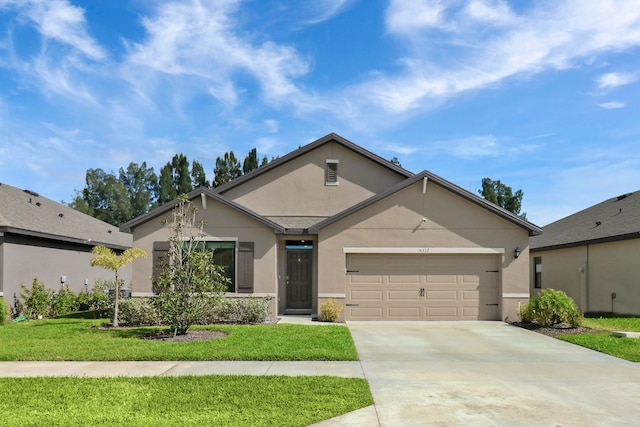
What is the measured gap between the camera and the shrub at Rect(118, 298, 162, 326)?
47.3 feet

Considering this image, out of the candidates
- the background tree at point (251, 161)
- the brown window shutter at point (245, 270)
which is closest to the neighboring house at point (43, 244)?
the brown window shutter at point (245, 270)

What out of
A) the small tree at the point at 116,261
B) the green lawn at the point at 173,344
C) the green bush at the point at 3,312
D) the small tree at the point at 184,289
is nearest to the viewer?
the green lawn at the point at 173,344

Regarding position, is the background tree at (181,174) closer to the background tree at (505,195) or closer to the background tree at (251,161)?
the background tree at (251,161)

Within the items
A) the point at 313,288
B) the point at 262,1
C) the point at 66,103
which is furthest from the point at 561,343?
the point at 66,103

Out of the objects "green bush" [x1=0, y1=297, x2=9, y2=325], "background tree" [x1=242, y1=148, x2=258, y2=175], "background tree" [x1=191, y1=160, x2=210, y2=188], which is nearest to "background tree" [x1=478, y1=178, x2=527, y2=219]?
"background tree" [x1=242, y1=148, x2=258, y2=175]

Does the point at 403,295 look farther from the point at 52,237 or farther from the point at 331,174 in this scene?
the point at 52,237

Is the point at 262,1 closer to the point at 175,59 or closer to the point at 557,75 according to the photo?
the point at 175,59

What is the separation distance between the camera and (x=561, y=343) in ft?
38.6

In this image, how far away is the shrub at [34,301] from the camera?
16094 mm

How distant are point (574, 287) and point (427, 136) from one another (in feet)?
29.7

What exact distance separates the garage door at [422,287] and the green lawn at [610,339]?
3.12 m

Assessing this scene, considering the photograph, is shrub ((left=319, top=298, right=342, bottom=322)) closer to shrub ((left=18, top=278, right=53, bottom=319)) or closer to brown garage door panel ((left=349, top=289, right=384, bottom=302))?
brown garage door panel ((left=349, top=289, right=384, bottom=302))

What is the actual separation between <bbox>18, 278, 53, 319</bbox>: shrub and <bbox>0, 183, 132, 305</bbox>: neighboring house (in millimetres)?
293

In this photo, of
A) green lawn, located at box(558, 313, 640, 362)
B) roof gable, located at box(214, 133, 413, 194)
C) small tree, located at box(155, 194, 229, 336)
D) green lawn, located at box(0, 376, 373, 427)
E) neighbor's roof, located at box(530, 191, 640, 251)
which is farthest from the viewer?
roof gable, located at box(214, 133, 413, 194)
